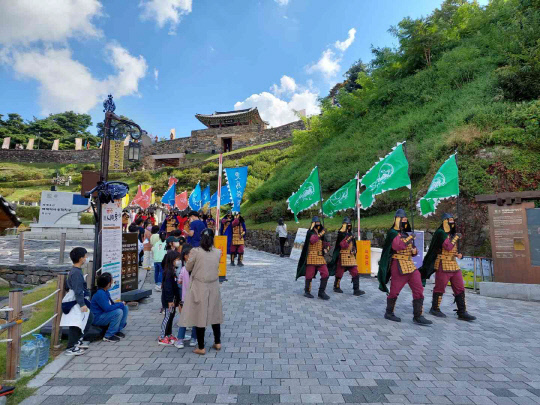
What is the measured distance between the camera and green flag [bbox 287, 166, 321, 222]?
9.11 metres

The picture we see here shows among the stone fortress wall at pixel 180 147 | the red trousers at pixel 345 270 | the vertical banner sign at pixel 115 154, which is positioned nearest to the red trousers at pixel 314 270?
the red trousers at pixel 345 270

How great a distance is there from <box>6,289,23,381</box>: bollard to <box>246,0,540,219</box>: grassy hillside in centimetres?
1225

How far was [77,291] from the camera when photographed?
423 cm

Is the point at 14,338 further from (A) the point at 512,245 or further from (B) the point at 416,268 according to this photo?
(A) the point at 512,245

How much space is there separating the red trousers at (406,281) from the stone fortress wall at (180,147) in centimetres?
4202

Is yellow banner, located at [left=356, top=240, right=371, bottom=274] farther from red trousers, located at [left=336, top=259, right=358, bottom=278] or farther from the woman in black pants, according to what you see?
the woman in black pants

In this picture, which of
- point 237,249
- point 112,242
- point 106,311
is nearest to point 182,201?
point 237,249

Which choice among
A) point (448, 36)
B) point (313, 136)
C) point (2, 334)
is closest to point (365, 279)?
point (2, 334)

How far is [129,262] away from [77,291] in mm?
2970

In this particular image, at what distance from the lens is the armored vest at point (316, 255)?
7.36 meters

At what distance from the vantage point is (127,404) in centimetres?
308

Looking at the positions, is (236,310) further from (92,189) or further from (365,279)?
(365,279)

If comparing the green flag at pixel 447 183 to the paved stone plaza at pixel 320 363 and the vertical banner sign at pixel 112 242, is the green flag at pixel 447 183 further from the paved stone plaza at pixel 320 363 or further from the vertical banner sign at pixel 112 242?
the vertical banner sign at pixel 112 242

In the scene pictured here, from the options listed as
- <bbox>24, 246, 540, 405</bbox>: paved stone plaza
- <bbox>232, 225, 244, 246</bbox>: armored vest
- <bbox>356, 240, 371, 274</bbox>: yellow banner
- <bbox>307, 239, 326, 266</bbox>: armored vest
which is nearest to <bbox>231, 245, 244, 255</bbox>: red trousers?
<bbox>232, 225, 244, 246</bbox>: armored vest
